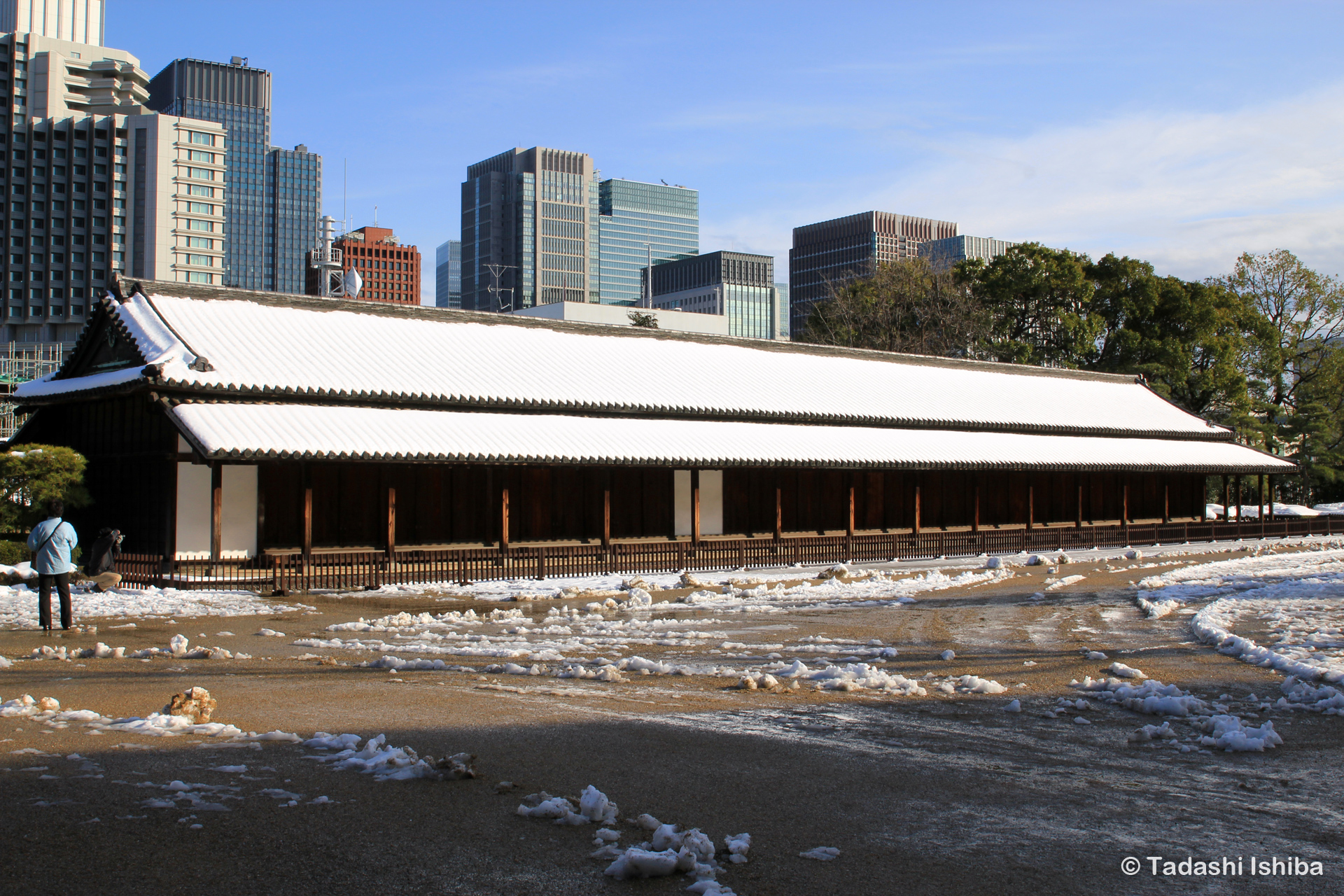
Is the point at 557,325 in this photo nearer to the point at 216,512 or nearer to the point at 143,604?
the point at 216,512

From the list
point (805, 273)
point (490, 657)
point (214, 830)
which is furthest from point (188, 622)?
point (805, 273)

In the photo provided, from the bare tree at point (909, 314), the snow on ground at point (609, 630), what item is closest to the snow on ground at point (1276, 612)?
the snow on ground at point (609, 630)

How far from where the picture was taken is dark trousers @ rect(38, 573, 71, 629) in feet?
46.0

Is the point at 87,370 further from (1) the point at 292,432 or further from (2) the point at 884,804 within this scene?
(2) the point at 884,804

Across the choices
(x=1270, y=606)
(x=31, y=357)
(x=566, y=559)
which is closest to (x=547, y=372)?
(x=566, y=559)

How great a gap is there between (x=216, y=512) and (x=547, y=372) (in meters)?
10.3

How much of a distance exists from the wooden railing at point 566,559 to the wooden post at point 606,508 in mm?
475

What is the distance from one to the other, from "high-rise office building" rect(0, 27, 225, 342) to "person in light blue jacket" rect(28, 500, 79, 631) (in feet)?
477

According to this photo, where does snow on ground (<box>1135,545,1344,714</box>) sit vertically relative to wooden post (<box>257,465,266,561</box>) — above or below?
below

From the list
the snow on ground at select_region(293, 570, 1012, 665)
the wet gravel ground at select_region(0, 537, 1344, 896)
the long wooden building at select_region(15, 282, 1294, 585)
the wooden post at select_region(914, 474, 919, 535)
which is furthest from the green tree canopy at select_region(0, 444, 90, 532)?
the wooden post at select_region(914, 474, 919, 535)

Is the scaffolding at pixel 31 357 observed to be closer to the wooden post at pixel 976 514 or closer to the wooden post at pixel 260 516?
the wooden post at pixel 260 516

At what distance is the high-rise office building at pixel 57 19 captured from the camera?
16875cm

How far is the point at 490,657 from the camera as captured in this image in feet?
40.1

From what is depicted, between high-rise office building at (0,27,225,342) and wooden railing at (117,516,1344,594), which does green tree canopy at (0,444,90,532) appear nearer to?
wooden railing at (117,516,1344,594)
